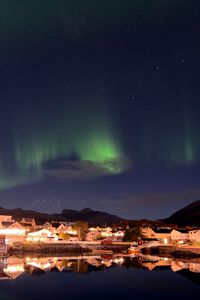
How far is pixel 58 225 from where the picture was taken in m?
136

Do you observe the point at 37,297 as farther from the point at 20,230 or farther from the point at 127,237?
the point at 127,237

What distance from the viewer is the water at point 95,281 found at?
39188 mm

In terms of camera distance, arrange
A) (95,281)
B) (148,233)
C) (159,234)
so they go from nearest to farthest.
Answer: (95,281), (159,234), (148,233)

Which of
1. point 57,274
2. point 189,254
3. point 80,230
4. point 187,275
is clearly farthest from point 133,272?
point 80,230

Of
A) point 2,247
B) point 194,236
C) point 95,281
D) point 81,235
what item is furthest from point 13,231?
point 95,281

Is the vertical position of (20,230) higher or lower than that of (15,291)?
higher

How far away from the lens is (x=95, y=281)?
47438 millimetres

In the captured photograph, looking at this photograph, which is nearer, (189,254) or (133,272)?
(133,272)

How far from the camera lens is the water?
39.2 m

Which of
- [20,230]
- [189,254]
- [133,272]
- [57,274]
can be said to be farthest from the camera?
[20,230]

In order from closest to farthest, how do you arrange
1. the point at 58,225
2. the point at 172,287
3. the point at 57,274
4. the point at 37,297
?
the point at 37,297 → the point at 172,287 → the point at 57,274 → the point at 58,225

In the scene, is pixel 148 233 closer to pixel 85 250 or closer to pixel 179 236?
pixel 179 236

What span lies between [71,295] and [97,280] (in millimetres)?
9710

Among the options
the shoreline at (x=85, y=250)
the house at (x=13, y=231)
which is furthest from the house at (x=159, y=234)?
the house at (x=13, y=231)
